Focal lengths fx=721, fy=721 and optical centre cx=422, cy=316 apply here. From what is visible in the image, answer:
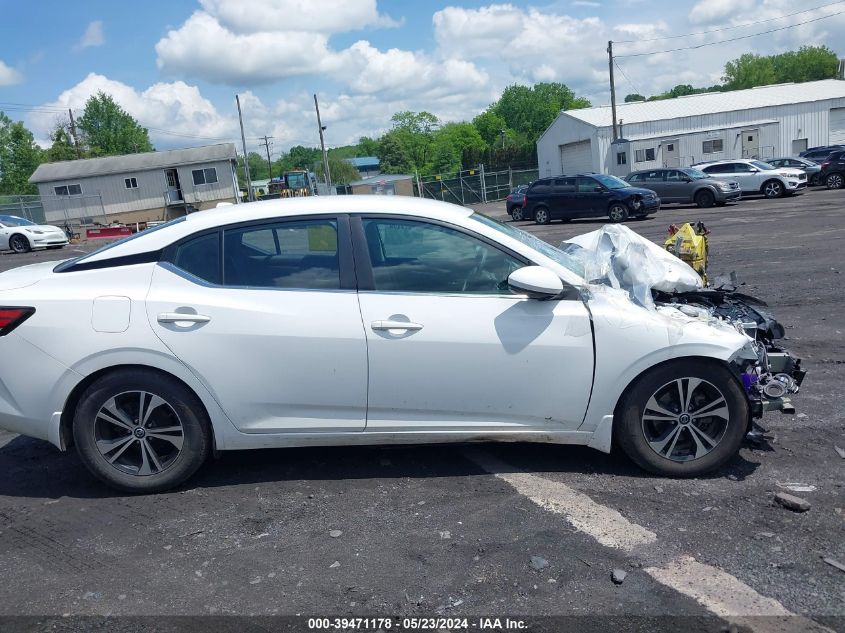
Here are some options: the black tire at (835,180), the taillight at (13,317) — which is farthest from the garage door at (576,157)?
the taillight at (13,317)

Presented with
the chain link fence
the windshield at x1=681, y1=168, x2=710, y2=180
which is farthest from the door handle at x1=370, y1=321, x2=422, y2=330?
the chain link fence

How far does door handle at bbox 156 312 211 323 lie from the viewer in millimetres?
3965

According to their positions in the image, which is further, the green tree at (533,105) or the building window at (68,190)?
the green tree at (533,105)

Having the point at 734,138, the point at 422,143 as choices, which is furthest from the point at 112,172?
the point at 422,143

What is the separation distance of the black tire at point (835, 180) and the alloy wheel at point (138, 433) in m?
31.4

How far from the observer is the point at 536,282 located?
3840 millimetres

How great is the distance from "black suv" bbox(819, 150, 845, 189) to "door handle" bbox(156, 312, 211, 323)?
102 feet

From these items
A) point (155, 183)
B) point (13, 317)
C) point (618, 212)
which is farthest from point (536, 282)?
point (155, 183)

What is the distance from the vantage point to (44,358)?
3990 millimetres

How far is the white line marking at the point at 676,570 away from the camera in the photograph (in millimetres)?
2789

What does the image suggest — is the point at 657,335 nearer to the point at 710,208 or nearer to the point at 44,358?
the point at 44,358

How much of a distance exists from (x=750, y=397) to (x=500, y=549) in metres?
1.69

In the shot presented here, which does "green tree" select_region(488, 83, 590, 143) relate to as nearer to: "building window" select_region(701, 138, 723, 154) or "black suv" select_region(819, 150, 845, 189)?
"building window" select_region(701, 138, 723, 154)

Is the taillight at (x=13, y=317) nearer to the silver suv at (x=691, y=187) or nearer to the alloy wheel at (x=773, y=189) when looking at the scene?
the silver suv at (x=691, y=187)
